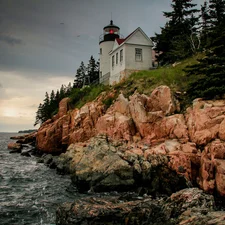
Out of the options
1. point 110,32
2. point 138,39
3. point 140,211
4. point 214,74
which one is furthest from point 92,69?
point 140,211

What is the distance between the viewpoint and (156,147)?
17.5 metres

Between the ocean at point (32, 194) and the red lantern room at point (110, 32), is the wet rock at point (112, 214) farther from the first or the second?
the red lantern room at point (110, 32)

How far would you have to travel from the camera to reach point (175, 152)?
52.2ft

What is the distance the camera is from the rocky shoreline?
9096 millimetres

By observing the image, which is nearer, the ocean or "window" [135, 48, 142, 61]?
the ocean

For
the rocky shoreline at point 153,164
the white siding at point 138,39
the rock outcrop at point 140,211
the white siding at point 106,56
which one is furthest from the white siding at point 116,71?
the rock outcrop at point 140,211

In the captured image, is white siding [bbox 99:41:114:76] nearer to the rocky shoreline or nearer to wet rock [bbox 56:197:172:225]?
the rocky shoreline

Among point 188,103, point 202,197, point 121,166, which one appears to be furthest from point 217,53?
point 202,197

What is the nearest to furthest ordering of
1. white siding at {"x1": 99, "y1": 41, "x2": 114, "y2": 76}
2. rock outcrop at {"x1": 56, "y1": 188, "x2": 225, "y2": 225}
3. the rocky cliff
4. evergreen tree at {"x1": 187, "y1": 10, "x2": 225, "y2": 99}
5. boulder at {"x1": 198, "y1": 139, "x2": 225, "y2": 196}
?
rock outcrop at {"x1": 56, "y1": 188, "x2": 225, "y2": 225}
boulder at {"x1": 198, "y1": 139, "x2": 225, "y2": 196}
the rocky cliff
evergreen tree at {"x1": 187, "y1": 10, "x2": 225, "y2": 99}
white siding at {"x1": 99, "y1": 41, "x2": 114, "y2": 76}

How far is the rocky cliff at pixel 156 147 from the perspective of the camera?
14837 millimetres

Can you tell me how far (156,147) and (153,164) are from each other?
1958 millimetres

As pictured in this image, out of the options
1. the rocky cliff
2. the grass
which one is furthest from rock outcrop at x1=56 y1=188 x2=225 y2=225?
the grass

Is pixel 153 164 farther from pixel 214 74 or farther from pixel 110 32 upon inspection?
pixel 110 32

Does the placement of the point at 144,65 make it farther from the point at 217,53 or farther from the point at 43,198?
the point at 43,198
